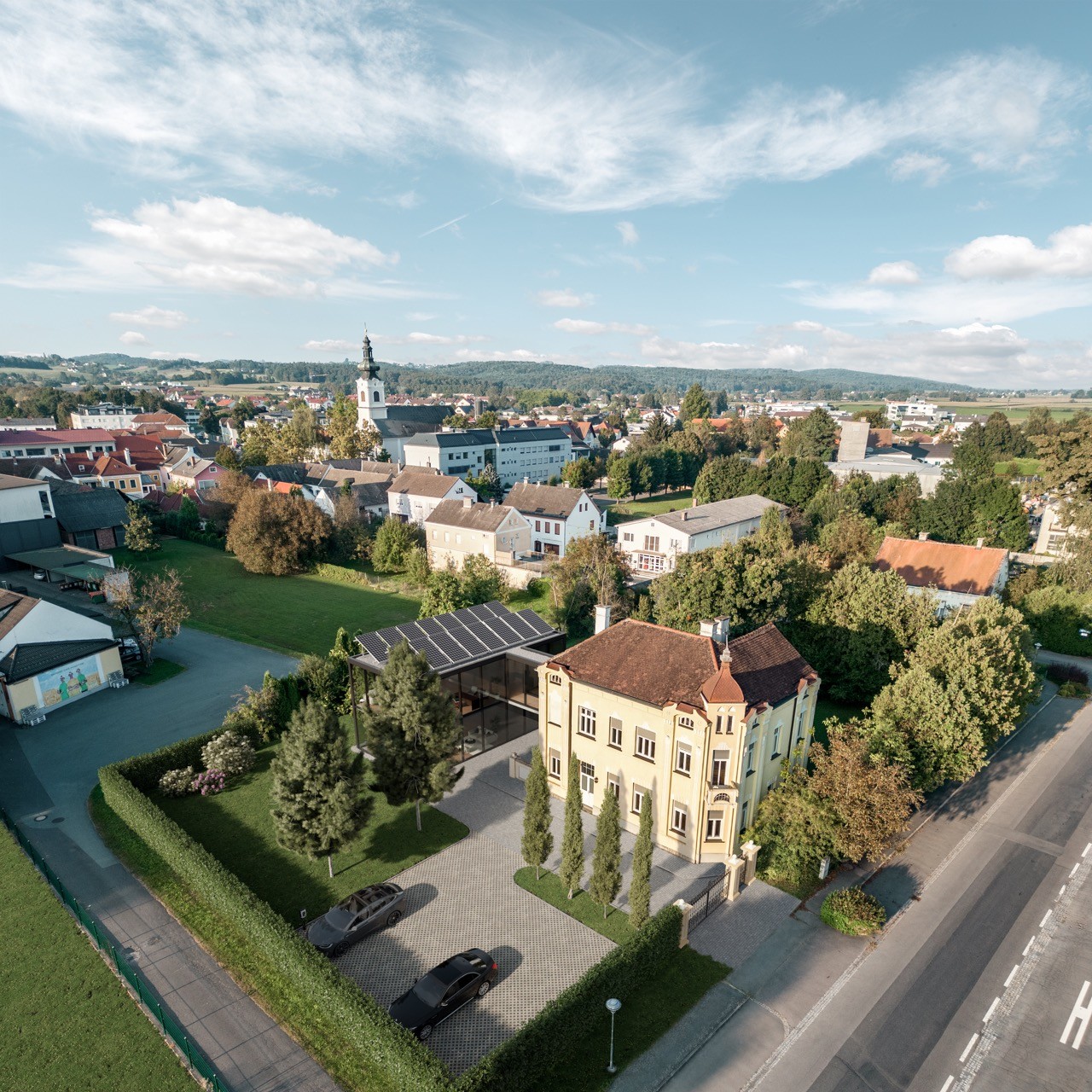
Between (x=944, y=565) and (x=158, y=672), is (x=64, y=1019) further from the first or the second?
(x=944, y=565)

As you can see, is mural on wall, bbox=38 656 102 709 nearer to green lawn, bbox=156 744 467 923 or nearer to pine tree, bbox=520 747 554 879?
green lawn, bbox=156 744 467 923

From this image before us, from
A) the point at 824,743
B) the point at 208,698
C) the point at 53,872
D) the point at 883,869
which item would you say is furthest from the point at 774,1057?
the point at 208,698

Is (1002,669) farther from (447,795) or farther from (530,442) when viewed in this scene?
(530,442)

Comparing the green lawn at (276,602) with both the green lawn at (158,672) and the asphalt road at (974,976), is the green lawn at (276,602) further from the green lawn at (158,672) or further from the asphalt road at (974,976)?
the asphalt road at (974,976)

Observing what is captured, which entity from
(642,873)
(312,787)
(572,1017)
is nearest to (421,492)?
(312,787)

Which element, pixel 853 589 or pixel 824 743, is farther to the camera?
pixel 853 589
